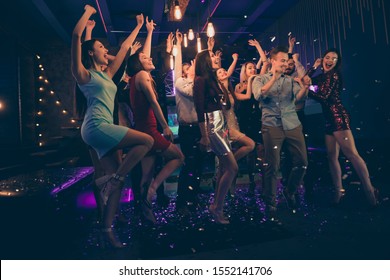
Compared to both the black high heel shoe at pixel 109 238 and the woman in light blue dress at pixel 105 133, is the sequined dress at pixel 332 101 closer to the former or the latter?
the woman in light blue dress at pixel 105 133

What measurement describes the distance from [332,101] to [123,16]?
230 inches

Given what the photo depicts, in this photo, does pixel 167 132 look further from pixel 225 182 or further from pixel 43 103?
pixel 43 103

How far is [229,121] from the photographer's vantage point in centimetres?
331

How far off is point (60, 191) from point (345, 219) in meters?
2.43

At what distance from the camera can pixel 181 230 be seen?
2.42m

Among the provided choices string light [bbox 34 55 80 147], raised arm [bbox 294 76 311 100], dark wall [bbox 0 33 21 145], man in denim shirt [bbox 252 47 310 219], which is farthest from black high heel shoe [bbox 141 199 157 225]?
string light [bbox 34 55 80 147]

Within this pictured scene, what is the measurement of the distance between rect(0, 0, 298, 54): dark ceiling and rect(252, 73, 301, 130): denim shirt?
3.60 meters

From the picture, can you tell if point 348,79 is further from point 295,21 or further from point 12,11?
point 12,11

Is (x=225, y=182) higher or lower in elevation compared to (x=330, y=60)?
lower

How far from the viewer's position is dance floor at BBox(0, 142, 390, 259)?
186 centimetres

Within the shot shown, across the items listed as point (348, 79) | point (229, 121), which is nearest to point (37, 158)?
point (229, 121)

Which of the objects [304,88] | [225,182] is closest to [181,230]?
[225,182]

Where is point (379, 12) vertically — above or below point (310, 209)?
above

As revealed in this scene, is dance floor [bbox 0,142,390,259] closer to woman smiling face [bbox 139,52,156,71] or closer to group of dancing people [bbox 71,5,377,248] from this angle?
group of dancing people [bbox 71,5,377,248]
